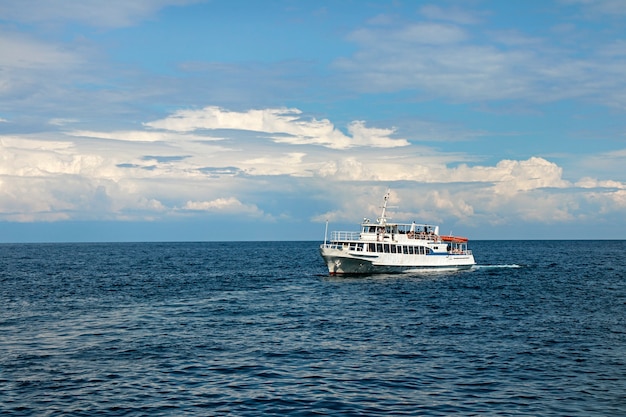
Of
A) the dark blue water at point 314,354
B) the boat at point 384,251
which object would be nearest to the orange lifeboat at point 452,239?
the boat at point 384,251

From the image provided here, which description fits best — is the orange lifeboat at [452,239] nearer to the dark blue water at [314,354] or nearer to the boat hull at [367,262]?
the boat hull at [367,262]

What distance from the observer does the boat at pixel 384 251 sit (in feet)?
258

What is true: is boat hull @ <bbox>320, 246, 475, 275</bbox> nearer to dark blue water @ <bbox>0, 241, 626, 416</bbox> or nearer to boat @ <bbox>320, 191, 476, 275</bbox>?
boat @ <bbox>320, 191, 476, 275</bbox>

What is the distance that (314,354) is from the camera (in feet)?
105

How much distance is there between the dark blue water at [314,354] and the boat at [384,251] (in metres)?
17.1

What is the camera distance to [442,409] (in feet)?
73.5

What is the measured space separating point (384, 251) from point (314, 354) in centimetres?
4964

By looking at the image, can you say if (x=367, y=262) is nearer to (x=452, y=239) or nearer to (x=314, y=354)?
(x=452, y=239)

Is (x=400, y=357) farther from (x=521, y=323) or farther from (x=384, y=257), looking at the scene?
(x=384, y=257)

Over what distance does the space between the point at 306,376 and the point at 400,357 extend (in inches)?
247

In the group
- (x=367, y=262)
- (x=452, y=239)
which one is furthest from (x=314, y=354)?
(x=452, y=239)

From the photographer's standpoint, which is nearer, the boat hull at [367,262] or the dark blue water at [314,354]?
the dark blue water at [314,354]

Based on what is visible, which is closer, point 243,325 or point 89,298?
point 243,325

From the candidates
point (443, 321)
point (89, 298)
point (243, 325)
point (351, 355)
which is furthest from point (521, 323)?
point (89, 298)
